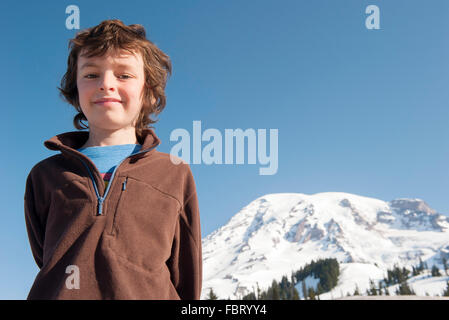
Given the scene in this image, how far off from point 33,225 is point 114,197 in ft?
3.12

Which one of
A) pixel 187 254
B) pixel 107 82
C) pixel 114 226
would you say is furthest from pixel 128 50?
pixel 187 254

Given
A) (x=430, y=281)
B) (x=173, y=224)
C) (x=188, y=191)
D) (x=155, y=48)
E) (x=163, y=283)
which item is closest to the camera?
(x=163, y=283)

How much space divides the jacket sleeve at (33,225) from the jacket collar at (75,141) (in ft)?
1.42

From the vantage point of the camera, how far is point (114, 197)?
3.15m

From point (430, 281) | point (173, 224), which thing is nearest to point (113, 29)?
point (173, 224)

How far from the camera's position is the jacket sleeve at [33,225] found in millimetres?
3496

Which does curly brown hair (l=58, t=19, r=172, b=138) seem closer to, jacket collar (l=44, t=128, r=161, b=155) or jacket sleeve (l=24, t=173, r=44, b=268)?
jacket collar (l=44, t=128, r=161, b=155)

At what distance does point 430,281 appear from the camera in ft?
575

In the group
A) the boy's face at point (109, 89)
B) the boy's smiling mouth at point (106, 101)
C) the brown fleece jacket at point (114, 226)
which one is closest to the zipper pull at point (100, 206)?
the brown fleece jacket at point (114, 226)

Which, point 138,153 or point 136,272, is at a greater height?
point 138,153

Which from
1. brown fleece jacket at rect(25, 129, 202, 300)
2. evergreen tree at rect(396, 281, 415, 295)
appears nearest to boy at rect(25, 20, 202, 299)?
brown fleece jacket at rect(25, 129, 202, 300)
